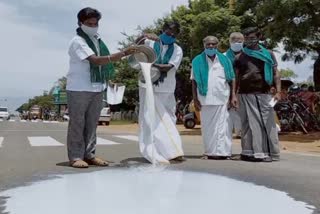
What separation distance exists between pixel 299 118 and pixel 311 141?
9.90 ft

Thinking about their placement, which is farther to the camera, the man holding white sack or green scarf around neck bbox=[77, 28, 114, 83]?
the man holding white sack

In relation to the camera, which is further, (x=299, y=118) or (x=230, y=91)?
(x=299, y=118)

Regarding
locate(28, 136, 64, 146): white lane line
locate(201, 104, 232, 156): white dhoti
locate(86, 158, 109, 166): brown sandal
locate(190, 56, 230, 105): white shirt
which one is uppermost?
locate(190, 56, 230, 105): white shirt

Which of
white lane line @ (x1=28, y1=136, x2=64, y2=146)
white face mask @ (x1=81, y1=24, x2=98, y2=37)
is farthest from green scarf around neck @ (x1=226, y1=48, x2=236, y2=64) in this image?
white lane line @ (x1=28, y1=136, x2=64, y2=146)

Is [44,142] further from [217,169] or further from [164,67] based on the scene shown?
[217,169]

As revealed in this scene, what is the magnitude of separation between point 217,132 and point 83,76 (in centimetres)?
230

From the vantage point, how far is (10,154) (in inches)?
331

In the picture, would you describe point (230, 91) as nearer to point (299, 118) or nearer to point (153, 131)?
point (153, 131)

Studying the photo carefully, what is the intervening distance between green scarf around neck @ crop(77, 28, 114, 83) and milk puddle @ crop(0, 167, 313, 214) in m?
1.33

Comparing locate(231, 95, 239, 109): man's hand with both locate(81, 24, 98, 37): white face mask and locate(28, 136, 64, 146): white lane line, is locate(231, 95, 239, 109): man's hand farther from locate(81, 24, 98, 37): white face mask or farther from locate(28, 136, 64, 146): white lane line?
locate(28, 136, 64, 146): white lane line

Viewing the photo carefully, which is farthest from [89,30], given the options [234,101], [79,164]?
[234,101]

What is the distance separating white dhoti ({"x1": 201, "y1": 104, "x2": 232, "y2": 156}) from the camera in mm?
7664

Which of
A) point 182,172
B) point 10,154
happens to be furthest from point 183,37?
point 182,172

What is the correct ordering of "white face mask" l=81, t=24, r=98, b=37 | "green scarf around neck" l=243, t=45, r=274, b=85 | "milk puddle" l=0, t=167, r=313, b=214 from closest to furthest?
"milk puddle" l=0, t=167, r=313, b=214
"white face mask" l=81, t=24, r=98, b=37
"green scarf around neck" l=243, t=45, r=274, b=85
